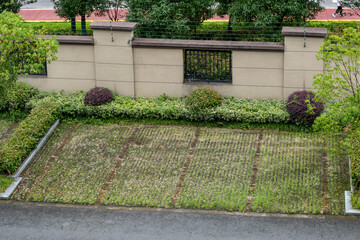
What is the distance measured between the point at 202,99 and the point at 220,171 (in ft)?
10.5

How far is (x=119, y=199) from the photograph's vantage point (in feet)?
54.6

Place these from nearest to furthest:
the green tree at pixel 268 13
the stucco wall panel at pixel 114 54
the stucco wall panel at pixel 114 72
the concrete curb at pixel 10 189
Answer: the concrete curb at pixel 10 189
the stucco wall panel at pixel 114 54
the stucco wall panel at pixel 114 72
the green tree at pixel 268 13

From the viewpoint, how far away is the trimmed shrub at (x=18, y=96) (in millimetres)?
20781

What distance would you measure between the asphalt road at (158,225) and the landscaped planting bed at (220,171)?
0.59m

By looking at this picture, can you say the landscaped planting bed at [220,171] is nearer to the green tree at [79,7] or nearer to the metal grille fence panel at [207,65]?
the metal grille fence panel at [207,65]

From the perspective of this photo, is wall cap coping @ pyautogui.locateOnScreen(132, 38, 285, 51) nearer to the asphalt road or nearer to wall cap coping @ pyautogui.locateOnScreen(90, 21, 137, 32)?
wall cap coping @ pyautogui.locateOnScreen(90, 21, 137, 32)

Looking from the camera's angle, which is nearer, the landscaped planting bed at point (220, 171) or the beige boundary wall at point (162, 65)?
the landscaped planting bed at point (220, 171)

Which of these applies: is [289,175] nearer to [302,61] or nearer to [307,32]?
[302,61]

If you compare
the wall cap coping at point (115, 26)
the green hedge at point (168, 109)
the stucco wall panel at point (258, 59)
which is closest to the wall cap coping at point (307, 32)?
the stucco wall panel at point (258, 59)

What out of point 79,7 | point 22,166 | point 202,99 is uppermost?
point 79,7

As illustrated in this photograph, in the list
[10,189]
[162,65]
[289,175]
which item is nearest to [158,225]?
[289,175]

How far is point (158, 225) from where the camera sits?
1566cm

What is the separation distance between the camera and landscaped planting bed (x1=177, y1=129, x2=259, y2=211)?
53.9 feet

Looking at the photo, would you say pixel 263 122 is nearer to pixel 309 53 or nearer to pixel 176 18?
pixel 309 53
